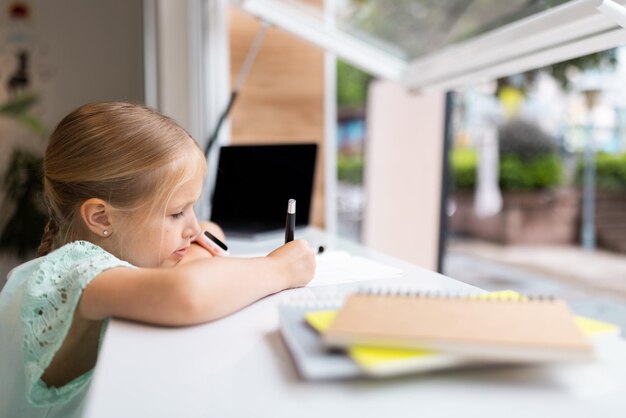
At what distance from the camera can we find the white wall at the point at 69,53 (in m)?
3.14

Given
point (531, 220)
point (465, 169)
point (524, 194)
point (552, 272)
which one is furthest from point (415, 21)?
point (465, 169)

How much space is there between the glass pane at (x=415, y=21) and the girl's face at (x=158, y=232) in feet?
3.10

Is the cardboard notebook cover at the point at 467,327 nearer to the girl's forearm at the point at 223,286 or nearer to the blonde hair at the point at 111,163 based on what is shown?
the girl's forearm at the point at 223,286

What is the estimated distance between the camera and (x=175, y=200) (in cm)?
81

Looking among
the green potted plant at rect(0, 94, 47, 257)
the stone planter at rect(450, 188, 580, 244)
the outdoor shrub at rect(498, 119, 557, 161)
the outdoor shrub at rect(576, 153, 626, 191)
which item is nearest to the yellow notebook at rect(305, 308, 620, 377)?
the green potted plant at rect(0, 94, 47, 257)

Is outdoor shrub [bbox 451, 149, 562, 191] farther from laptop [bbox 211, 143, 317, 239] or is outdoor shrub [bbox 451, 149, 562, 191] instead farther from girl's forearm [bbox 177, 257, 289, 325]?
girl's forearm [bbox 177, 257, 289, 325]

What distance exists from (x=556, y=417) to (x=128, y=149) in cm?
63

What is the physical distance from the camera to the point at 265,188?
159 centimetres

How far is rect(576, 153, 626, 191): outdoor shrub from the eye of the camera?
4.62 metres

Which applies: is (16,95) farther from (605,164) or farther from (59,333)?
(605,164)

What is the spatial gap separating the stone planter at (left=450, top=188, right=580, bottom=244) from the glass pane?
3.95 metres

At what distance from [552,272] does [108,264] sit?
3.96m

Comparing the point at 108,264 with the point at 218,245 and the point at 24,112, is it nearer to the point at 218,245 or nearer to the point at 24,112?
the point at 218,245

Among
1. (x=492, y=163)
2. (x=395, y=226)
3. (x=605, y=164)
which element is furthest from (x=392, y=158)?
(x=492, y=163)
